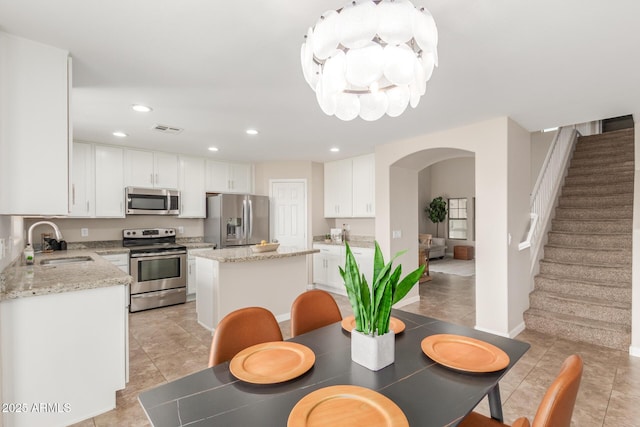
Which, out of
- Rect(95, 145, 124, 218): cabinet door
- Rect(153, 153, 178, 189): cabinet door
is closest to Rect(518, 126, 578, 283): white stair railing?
Rect(153, 153, 178, 189): cabinet door

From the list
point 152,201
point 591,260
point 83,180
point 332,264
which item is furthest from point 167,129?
point 591,260

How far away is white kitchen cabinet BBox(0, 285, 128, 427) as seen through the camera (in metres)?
1.83

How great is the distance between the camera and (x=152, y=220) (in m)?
5.08

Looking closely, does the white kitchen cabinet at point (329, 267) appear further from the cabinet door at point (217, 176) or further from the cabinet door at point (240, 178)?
the cabinet door at point (217, 176)

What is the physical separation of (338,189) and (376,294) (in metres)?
4.53

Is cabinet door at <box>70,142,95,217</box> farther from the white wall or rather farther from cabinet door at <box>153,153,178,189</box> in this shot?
the white wall

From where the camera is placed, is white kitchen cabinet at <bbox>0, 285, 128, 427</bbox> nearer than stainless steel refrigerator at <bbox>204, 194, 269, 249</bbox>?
Yes

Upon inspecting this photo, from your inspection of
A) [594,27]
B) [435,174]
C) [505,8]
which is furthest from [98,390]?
[435,174]

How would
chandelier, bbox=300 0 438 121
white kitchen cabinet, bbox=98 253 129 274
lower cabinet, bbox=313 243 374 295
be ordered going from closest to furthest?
1. chandelier, bbox=300 0 438 121
2. white kitchen cabinet, bbox=98 253 129 274
3. lower cabinet, bbox=313 243 374 295

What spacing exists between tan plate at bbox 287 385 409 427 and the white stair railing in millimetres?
3263

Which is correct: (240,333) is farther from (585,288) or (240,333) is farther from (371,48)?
(585,288)

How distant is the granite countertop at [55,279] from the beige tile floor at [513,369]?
2.91 feet

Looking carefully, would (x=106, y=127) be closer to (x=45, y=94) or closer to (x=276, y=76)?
(x=45, y=94)

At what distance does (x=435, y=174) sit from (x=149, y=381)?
9.96 m
